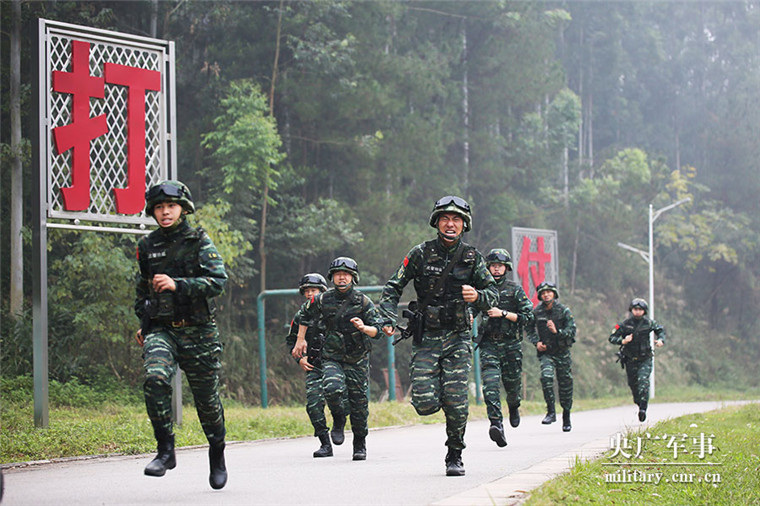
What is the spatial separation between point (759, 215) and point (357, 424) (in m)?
51.9

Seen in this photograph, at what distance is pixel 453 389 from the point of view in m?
8.72

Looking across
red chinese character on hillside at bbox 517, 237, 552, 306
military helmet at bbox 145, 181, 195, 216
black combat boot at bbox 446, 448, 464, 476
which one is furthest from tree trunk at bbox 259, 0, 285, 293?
military helmet at bbox 145, 181, 195, 216

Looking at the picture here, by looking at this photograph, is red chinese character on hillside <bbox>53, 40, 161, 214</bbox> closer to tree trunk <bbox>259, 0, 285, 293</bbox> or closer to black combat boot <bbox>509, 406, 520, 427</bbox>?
black combat boot <bbox>509, 406, 520, 427</bbox>

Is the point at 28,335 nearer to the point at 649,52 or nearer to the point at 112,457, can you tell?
the point at 112,457

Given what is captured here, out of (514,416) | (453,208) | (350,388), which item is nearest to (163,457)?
(453,208)

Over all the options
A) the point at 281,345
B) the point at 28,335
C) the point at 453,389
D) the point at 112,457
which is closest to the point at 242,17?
the point at 281,345

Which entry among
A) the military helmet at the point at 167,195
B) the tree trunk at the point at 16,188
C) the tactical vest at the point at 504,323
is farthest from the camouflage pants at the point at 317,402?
the tree trunk at the point at 16,188

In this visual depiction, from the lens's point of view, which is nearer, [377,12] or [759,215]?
[377,12]

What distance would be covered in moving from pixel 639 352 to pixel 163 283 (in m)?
11.8

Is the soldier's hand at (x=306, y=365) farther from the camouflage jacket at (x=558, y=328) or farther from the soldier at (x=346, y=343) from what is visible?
the camouflage jacket at (x=558, y=328)

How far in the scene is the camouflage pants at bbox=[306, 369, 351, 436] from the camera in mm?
11195

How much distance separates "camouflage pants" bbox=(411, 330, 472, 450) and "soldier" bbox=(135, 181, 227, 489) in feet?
5.91

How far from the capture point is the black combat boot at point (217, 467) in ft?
25.2

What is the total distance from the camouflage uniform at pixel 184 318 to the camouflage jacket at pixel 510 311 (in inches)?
238
